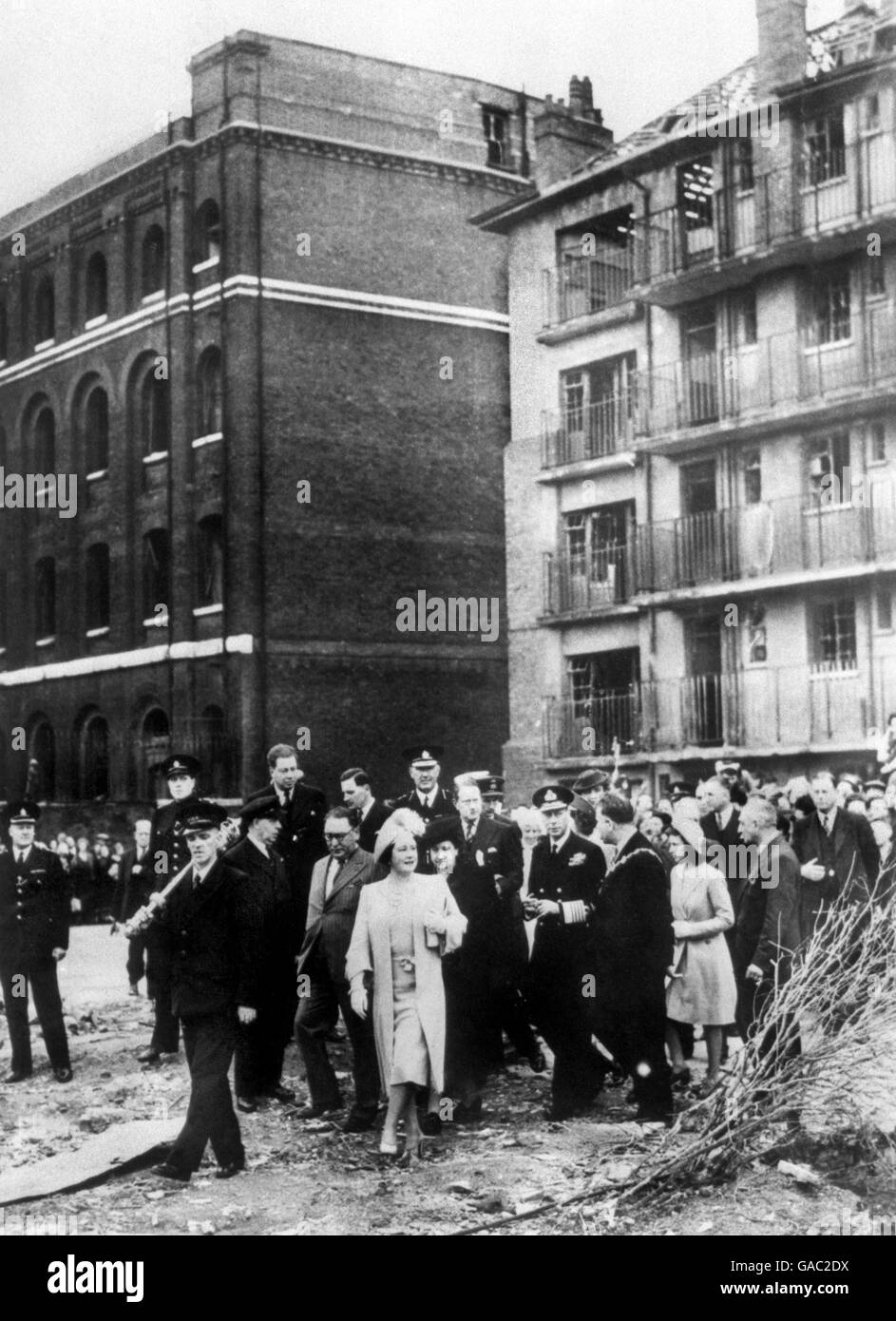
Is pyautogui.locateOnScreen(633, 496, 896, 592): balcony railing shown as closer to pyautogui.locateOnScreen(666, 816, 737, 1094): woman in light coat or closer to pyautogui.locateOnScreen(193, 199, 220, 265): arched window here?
pyautogui.locateOnScreen(666, 816, 737, 1094): woman in light coat

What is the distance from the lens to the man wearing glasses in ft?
31.4

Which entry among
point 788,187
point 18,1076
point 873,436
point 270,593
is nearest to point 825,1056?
point 18,1076

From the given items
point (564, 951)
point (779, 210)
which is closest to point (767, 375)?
point (779, 210)

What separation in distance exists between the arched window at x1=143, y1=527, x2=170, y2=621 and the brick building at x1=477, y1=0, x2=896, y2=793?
5.10 m

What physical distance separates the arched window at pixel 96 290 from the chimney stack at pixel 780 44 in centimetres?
1072

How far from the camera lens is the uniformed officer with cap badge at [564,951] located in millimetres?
9492

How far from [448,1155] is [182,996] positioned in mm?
1768

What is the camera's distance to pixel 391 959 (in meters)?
8.91

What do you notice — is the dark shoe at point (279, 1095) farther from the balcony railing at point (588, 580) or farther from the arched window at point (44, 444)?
the balcony railing at point (588, 580)

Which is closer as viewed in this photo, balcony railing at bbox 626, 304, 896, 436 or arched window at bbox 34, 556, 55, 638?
balcony railing at bbox 626, 304, 896, 436

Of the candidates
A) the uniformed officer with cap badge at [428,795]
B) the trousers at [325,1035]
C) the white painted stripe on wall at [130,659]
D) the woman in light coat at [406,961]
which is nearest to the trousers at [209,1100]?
the woman in light coat at [406,961]

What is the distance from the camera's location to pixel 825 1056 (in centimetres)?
784

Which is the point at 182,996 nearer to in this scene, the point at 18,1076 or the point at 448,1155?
the point at 448,1155

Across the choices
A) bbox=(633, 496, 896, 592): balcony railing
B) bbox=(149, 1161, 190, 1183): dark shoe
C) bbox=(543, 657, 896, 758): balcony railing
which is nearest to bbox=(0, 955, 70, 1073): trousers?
bbox=(149, 1161, 190, 1183): dark shoe
